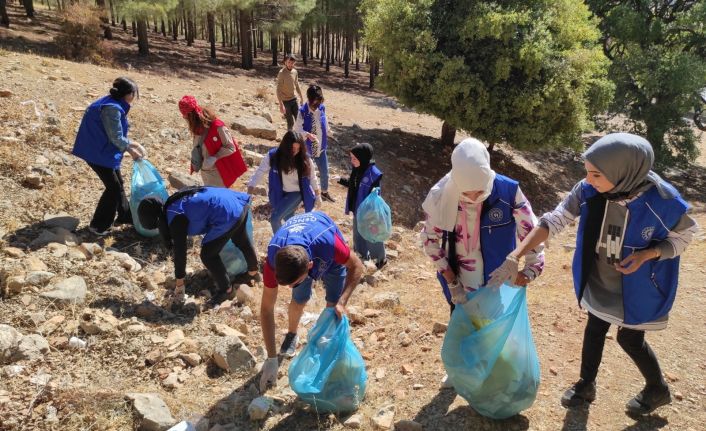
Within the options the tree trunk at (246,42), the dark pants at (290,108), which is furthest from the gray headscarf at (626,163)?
the tree trunk at (246,42)

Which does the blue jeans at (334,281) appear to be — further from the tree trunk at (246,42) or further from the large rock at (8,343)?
the tree trunk at (246,42)

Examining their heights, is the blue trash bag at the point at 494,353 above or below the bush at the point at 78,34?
below

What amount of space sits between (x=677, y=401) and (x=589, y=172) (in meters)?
1.59

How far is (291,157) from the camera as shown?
438 centimetres

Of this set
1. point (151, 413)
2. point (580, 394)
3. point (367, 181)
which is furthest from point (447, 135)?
point (151, 413)

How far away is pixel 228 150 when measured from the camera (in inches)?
187

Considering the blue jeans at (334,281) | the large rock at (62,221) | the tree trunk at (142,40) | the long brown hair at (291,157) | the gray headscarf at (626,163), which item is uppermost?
the tree trunk at (142,40)

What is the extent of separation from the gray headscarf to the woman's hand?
0.25m

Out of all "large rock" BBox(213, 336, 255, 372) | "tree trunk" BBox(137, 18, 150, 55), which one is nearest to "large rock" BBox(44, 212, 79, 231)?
"large rock" BBox(213, 336, 255, 372)

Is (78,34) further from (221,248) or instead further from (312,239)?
(312,239)

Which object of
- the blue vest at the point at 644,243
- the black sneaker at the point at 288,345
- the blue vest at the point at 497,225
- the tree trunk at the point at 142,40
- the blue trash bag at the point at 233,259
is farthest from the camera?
the tree trunk at the point at 142,40

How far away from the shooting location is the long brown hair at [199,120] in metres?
4.55

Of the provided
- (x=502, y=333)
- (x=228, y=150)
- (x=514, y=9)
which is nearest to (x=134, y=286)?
(x=228, y=150)

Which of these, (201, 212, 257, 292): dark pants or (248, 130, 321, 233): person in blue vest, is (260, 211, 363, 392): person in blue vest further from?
(248, 130, 321, 233): person in blue vest
